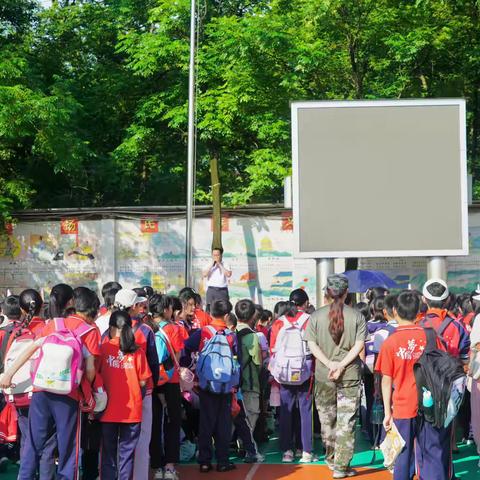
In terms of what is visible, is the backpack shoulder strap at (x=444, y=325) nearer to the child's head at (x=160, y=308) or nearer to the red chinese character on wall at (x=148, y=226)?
the child's head at (x=160, y=308)

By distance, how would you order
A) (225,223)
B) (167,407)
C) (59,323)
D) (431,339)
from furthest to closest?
(225,223) < (167,407) < (431,339) < (59,323)

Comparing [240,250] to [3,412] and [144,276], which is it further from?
[3,412]

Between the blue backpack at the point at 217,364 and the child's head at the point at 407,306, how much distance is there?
7.10ft

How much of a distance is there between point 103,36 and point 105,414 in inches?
791

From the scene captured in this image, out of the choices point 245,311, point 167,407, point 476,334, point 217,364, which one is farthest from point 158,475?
point 476,334

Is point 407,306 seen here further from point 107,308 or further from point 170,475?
point 170,475

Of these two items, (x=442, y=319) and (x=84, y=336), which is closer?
(x=84, y=336)

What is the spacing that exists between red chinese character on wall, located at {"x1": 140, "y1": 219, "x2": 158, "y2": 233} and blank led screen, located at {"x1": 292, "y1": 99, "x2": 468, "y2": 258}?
6409 mm

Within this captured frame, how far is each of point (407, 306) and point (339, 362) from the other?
162 cm

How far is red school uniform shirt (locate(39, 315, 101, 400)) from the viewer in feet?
20.8

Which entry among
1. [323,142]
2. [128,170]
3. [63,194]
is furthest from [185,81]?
[323,142]

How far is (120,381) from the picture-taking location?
6.71 meters

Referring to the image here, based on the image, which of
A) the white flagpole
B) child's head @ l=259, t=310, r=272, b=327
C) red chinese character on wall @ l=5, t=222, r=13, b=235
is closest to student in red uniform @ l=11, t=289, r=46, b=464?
child's head @ l=259, t=310, r=272, b=327

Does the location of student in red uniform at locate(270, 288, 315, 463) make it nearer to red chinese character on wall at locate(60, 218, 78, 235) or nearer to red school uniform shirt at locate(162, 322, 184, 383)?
red school uniform shirt at locate(162, 322, 184, 383)
